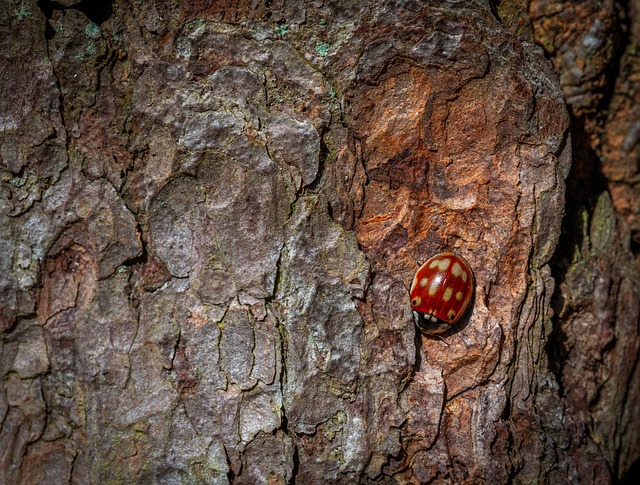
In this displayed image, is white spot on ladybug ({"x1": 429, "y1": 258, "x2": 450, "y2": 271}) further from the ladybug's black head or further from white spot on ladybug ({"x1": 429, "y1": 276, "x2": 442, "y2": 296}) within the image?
the ladybug's black head

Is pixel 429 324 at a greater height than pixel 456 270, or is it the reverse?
pixel 456 270

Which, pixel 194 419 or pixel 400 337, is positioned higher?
pixel 400 337

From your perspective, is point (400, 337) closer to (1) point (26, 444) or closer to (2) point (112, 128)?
(2) point (112, 128)

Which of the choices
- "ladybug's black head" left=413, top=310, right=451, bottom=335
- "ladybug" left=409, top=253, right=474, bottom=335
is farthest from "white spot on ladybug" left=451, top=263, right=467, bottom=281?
"ladybug's black head" left=413, top=310, right=451, bottom=335

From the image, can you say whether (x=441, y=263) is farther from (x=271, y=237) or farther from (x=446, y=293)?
(x=271, y=237)

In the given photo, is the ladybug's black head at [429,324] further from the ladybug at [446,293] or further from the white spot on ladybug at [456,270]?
the white spot on ladybug at [456,270]

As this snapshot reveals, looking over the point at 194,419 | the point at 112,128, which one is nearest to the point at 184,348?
the point at 194,419

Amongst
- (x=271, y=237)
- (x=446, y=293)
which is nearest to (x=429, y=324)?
(x=446, y=293)

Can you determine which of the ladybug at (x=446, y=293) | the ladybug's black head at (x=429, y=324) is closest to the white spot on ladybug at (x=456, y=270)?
Result: the ladybug at (x=446, y=293)
